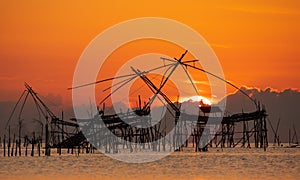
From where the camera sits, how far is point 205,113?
80.3m

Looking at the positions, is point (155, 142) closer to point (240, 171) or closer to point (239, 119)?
point (239, 119)

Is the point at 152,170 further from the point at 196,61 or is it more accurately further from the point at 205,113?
the point at 205,113

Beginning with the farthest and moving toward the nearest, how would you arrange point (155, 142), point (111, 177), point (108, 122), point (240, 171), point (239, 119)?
point (239, 119) < point (155, 142) < point (108, 122) < point (240, 171) < point (111, 177)

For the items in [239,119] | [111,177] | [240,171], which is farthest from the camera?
[239,119]

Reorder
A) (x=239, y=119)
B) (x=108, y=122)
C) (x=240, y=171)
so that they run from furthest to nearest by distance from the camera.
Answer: (x=239, y=119) → (x=108, y=122) → (x=240, y=171)

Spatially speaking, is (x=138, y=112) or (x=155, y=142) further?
(x=155, y=142)

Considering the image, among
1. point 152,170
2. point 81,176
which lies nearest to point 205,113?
point 152,170

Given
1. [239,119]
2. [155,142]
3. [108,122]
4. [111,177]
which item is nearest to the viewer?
[111,177]

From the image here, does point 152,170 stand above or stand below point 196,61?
below

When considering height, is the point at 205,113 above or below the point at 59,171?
above

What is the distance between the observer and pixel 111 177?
126 feet

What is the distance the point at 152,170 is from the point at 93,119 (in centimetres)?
1839

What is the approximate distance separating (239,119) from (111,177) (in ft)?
142

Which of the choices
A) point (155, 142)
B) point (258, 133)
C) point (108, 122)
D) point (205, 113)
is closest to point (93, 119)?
point (108, 122)
